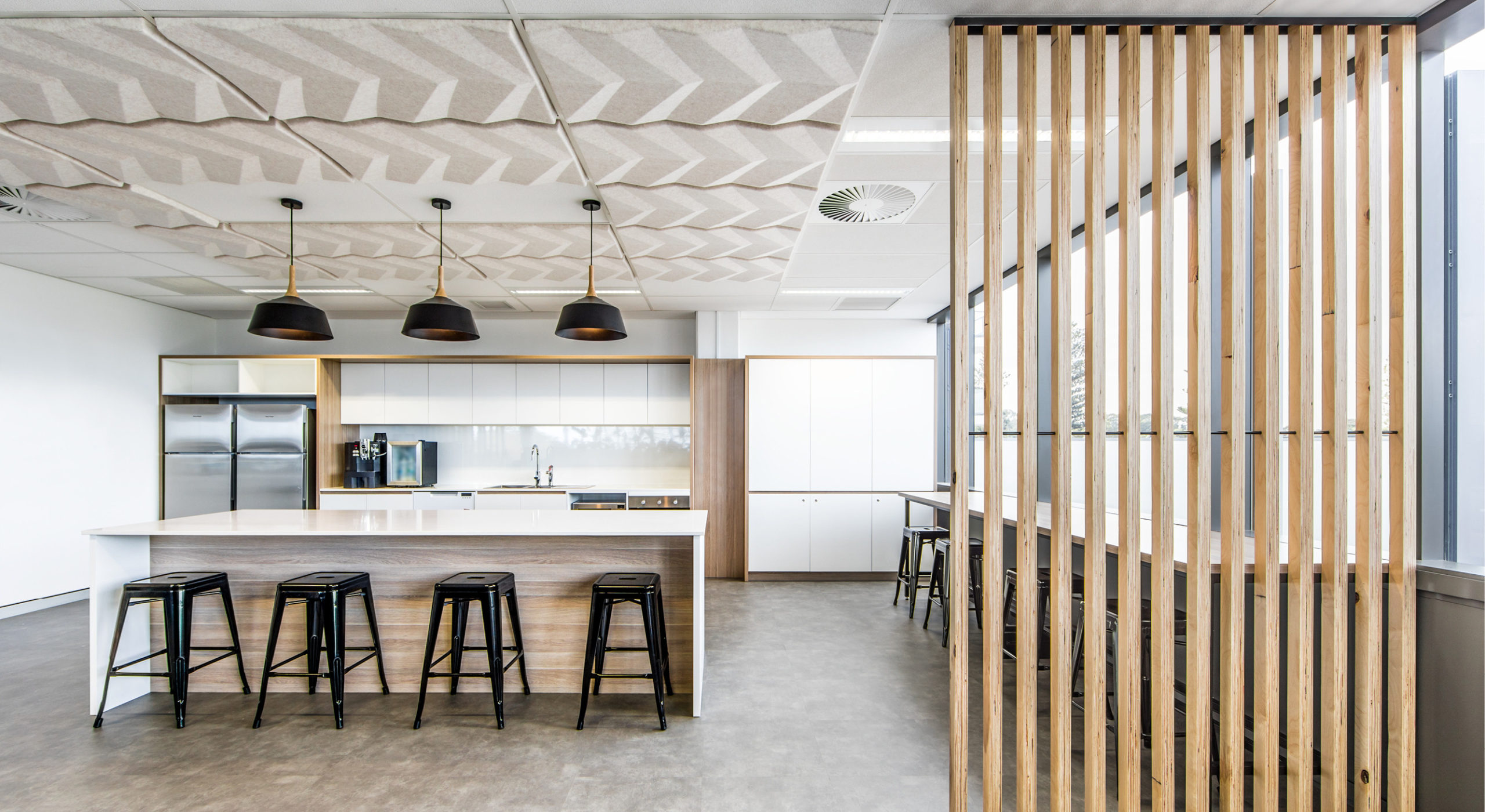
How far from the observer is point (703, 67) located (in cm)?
226

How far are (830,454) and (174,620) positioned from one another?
4.62 metres

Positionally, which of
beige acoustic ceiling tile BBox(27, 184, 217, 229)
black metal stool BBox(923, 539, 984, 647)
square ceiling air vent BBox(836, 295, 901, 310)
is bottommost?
black metal stool BBox(923, 539, 984, 647)

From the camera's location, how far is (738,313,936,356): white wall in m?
6.77

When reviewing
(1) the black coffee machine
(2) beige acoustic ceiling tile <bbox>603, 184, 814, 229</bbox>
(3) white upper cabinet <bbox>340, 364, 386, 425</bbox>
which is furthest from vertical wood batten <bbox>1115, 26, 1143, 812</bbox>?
(3) white upper cabinet <bbox>340, 364, 386, 425</bbox>

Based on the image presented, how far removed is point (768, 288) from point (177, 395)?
552cm

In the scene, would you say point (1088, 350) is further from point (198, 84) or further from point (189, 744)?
point (189, 744)

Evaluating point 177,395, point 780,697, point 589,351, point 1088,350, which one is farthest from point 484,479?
point 1088,350

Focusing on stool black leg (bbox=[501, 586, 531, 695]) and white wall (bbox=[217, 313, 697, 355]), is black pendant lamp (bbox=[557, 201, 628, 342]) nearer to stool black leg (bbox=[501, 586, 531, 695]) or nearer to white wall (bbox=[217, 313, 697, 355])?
stool black leg (bbox=[501, 586, 531, 695])

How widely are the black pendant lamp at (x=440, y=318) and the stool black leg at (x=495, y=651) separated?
1.36 m

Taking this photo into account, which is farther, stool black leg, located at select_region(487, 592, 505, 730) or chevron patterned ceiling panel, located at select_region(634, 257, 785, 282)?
chevron patterned ceiling panel, located at select_region(634, 257, 785, 282)

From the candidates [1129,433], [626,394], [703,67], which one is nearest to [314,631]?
[703,67]

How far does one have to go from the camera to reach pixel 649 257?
4582 millimetres

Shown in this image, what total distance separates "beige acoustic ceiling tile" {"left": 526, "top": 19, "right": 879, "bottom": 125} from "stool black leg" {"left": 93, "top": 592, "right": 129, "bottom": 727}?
9.87 ft

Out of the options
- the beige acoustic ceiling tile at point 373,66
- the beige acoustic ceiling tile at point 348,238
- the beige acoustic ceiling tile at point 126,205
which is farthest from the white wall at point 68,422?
the beige acoustic ceiling tile at point 373,66
